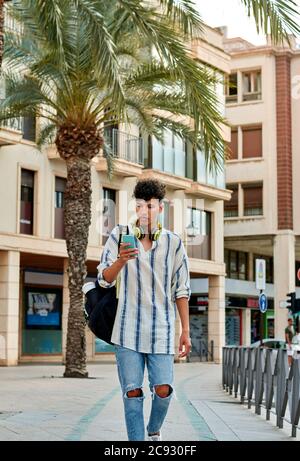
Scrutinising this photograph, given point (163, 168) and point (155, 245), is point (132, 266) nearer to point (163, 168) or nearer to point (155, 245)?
point (155, 245)

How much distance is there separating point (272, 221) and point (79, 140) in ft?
89.7

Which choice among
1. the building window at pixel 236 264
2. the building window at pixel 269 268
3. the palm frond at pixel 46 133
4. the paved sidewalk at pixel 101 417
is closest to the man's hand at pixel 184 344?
the paved sidewalk at pixel 101 417

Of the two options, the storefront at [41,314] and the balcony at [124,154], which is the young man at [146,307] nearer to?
the balcony at [124,154]

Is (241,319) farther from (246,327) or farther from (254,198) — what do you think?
(254,198)

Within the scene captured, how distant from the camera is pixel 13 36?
2236 centimetres

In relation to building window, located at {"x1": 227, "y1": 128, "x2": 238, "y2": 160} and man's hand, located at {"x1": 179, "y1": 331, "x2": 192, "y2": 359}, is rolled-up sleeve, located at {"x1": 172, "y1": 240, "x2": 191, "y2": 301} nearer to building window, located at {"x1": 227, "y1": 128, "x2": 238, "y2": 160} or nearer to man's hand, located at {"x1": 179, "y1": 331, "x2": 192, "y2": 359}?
man's hand, located at {"x1": 179, "y1": 331, "x2": 192, "y2": 359}

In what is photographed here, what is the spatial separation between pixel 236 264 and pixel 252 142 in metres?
6.71

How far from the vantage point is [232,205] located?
4875 centimetres

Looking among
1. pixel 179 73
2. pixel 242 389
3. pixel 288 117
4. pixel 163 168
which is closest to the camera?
pixel 179 73

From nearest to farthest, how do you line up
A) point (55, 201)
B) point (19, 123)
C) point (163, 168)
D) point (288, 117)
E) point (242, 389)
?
point (242, 389) < point (19, 123) < point (55, 201) < point (163, 168) < point (288, 117)

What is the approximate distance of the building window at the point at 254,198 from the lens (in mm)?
48009

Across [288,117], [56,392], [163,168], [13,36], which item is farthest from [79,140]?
[288,117]

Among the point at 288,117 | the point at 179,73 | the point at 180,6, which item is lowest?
the point at 179,73

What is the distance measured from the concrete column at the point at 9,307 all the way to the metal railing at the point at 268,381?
1434cm
